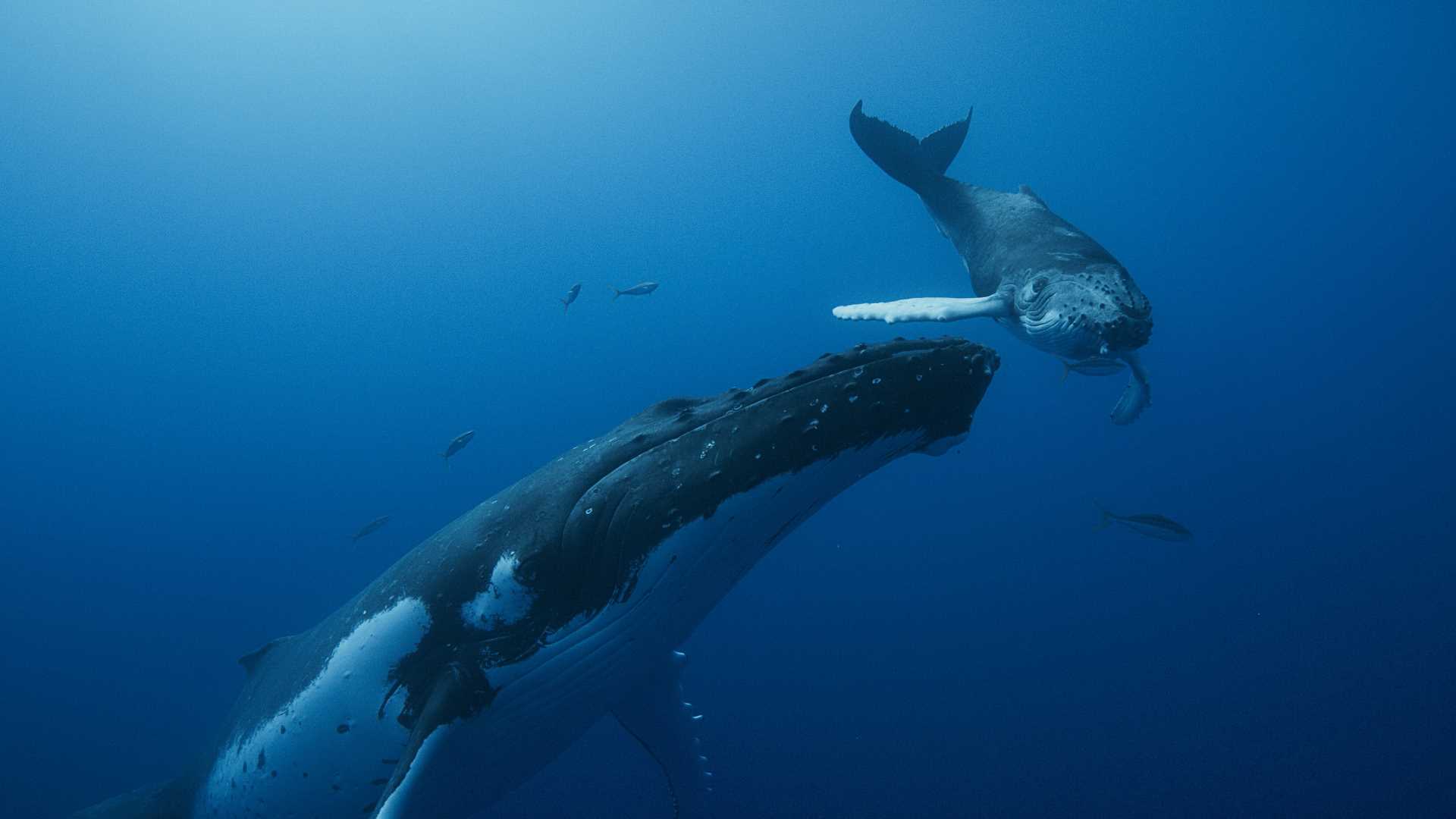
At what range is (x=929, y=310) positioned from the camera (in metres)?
6.32

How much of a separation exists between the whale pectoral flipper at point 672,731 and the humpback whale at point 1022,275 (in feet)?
11.6

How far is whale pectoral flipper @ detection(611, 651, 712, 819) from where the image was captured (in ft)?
14.8

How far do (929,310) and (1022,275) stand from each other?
45.1 inches

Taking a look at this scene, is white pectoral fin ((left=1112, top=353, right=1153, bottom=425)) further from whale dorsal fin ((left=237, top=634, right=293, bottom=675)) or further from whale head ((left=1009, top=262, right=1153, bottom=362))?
whale dorsal fin ((left=237, top=634, right=293, bottom=675))

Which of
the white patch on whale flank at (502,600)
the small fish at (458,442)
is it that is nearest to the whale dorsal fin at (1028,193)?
the white patch on whale flank at (502,600)

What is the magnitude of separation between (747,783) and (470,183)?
59436mm

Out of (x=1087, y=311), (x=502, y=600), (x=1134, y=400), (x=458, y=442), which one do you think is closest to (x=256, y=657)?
(x=502, y=600)

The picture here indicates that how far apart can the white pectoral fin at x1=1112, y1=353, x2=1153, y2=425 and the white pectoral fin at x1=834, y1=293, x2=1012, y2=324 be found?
2012 mm

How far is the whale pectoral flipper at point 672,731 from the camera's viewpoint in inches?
177

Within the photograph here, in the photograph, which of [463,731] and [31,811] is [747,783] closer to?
[463,731]

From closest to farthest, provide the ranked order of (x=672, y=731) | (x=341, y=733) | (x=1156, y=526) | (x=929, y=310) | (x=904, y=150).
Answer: (x=341, y=733) → (x=672, y=731) → (x=929, y=310) → (x=1156, y=526) → (x=904, y=150)

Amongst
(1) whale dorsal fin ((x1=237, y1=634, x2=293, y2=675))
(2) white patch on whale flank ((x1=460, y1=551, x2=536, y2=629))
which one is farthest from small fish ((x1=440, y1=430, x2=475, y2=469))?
(2) white patch on whale flank ((x1=460, y1=551, x2=536, y2=629))

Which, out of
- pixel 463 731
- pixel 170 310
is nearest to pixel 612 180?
pixel 170 310

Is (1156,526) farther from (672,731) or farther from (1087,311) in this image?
(672,731)
